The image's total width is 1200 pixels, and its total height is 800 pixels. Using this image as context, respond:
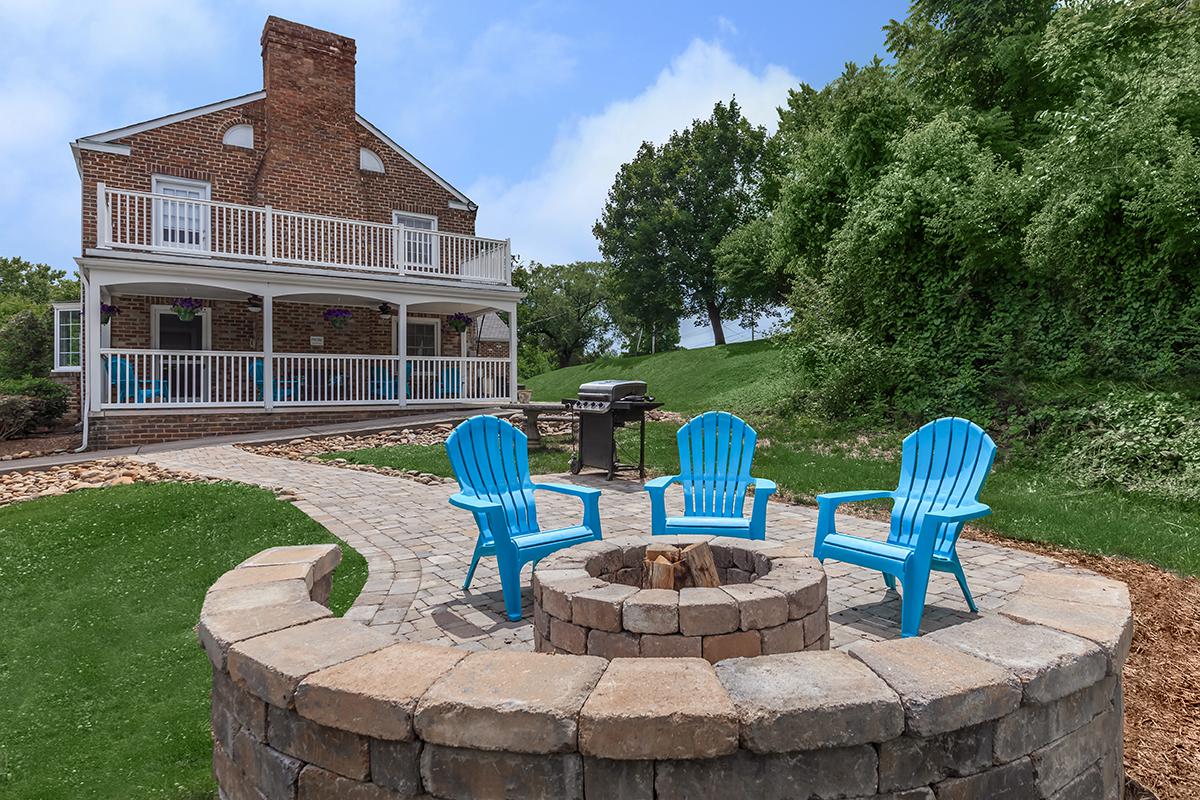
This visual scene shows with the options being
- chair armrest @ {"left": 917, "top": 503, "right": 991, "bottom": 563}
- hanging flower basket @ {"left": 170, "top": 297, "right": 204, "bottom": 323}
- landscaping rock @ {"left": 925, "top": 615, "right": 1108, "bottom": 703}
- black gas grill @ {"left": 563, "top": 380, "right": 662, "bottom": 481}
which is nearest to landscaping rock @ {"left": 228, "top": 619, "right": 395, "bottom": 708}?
landscaping rock @ {"left": 925, "top": 615, "right": 1108, "bottom": 703}

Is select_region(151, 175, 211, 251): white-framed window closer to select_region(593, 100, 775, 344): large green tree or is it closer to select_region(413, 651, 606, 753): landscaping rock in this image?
select_region(413, 651, 606, 753): landscaping rock

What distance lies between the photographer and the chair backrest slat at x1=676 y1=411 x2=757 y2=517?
4.80 meters

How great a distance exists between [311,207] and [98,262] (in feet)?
15.6

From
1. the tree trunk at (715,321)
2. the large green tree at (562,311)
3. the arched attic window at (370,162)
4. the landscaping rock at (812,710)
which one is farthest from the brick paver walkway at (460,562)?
the large green tree at (562,311)

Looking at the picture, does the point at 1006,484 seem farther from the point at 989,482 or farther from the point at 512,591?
the point at 512,591

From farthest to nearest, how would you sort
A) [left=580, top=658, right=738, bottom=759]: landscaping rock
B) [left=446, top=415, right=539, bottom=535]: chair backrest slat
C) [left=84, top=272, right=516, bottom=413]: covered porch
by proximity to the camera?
[left=84, top=272, right=516, bottom=413]: covered porch < [left=446, top=415, right=539, bottom=535]: chair backrest slat < [left=580, top=658, right=738, bottom=759]: landscaping rock

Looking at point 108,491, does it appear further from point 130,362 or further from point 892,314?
point 892,314

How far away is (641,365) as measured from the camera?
24.0m

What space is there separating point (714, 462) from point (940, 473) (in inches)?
57.6

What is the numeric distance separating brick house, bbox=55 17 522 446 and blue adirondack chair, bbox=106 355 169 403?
0.04 metres

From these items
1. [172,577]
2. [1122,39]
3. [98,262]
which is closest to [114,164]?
[98,262]

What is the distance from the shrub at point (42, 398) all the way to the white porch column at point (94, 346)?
3989 millimetres

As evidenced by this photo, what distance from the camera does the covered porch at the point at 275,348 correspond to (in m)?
11.6

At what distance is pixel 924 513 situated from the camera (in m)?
3.88
